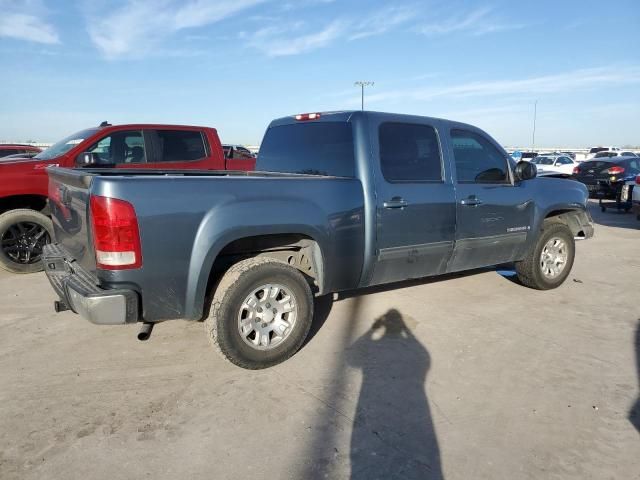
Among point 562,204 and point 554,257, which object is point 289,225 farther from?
point 554,257

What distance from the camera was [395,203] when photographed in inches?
158

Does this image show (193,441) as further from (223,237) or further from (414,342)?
(414,342)

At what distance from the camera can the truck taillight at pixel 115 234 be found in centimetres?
285

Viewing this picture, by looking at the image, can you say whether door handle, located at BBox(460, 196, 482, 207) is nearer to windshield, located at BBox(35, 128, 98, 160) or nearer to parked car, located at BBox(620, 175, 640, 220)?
windshield, located at BBox(35, 128, 98, 160)

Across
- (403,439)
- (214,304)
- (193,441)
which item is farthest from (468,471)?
(214,304)

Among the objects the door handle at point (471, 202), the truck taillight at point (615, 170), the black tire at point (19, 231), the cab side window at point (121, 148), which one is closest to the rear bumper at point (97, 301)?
the door handle at point (471, 202)

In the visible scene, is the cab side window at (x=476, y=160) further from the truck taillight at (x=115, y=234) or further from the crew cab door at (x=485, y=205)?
the truck taillight at (x=115, y=234)

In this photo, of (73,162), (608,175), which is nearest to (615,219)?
(608,175)

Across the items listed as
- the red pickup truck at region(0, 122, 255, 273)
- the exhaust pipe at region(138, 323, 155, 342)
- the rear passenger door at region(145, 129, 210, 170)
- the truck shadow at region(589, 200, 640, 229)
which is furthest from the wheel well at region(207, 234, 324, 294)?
the truck shadow at region(589, 200, 640, 229)

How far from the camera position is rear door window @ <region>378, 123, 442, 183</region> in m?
4.09

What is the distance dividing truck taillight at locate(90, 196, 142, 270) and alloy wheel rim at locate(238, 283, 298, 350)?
895 millimetres

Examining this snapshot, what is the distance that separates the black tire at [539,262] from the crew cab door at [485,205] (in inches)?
13.1

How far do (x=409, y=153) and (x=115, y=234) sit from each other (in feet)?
8.47

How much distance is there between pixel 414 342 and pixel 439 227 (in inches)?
42.2
